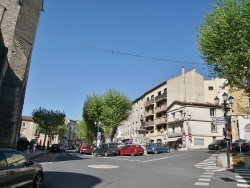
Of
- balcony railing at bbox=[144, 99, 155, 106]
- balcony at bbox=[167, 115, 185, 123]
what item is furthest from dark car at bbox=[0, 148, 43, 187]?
balcony railing at bbox=[144, 99, 155, 106]

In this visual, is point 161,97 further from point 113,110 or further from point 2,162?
point 2,162

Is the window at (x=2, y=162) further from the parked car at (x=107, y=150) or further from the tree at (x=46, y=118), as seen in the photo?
the tree at (x=46, y=118)

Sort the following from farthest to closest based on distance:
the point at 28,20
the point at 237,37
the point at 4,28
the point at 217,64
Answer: the point at 28,20, the point at 4,28, the point at 217,64, the point at 237,37

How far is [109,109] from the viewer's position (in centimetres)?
4338

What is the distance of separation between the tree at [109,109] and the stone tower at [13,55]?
732 inches

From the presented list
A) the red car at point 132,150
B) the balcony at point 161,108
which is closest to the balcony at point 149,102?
the balcony at point 161,108

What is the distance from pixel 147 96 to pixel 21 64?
133 ft

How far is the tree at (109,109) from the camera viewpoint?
43719 millimetres

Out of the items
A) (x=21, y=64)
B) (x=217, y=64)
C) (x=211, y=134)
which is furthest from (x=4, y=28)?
(x=211, y=134)

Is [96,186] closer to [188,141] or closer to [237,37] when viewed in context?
[237,37]

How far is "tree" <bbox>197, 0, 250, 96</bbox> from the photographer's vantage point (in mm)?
16266

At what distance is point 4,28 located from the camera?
2467 cm

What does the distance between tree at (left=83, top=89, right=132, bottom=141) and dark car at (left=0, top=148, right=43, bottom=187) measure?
35803 mm

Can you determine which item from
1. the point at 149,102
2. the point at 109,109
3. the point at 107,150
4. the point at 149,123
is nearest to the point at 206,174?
the point at 107,150
